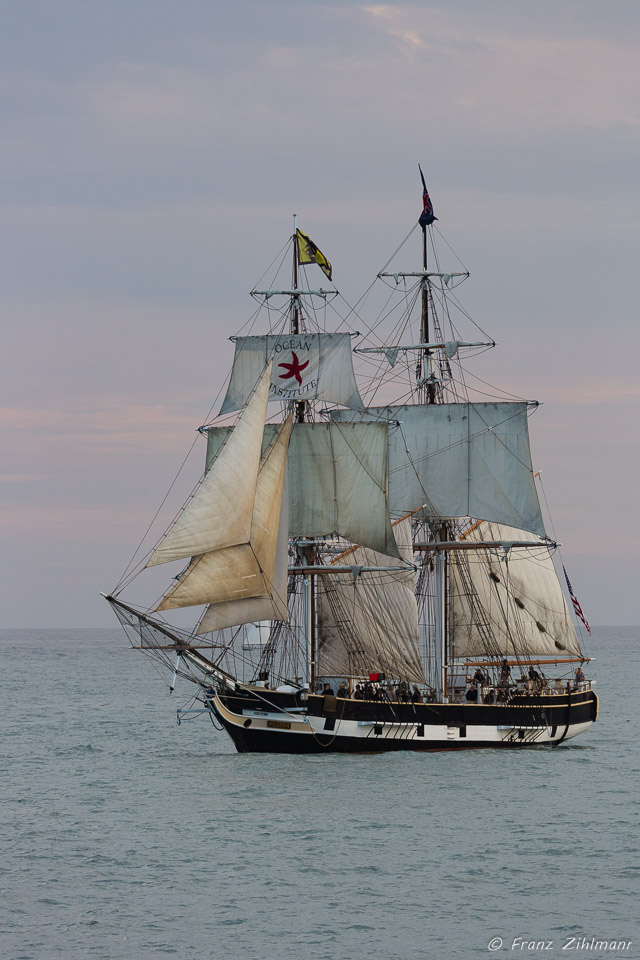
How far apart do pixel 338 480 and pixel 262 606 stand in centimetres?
930

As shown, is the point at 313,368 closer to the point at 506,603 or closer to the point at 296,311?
the point at 296,311

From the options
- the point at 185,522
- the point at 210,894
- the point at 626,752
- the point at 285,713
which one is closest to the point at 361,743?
the point at 285,713

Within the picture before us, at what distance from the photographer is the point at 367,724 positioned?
5516 centimetres

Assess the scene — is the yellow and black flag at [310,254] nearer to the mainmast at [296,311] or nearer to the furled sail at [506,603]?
the mainmast at [296,311]

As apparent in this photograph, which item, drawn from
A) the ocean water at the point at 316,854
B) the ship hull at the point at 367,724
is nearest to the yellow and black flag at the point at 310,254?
the ship hull at the point at 367,724

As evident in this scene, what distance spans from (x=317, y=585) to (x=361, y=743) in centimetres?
837

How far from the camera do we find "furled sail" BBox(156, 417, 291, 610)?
51094mm

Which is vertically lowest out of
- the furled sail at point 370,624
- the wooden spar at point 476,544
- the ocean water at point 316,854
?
the ocean water at point 316,854

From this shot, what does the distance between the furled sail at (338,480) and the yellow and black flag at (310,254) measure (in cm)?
730

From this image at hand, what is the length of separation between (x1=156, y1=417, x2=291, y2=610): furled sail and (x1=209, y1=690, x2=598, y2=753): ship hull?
4.54m

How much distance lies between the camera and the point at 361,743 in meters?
55.2

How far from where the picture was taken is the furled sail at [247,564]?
5109 centimetres

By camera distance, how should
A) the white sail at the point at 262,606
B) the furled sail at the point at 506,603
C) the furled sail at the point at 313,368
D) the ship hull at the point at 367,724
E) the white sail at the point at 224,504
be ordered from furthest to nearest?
the furled sail at the point at 506,603 → the furled sail at the point at 313,368 → the ship hull at the point at 367,724 → the white sail at the point at 262,606 → the white sail at the point at 224,504

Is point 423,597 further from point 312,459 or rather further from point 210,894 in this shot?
point 210,894
